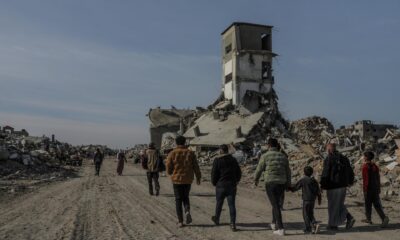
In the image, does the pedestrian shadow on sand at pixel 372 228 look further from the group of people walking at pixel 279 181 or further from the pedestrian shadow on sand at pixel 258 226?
the pedestrian shadow on sand at pixel 258 226

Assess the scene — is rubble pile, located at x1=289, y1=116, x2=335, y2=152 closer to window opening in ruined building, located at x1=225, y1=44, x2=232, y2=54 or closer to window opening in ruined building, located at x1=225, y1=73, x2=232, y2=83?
window opening in ruined building, located at x1=225, y1=73, x2=232, y2=83

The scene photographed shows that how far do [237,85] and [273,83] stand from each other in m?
4.68

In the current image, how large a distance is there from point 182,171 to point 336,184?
3187mm

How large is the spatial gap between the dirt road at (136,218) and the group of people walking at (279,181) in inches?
12.5

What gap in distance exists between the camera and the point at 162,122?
6506cm

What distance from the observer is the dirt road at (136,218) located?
28.3 ft

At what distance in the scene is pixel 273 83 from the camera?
55.7m

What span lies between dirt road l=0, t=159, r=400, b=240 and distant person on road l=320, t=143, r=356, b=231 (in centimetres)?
33

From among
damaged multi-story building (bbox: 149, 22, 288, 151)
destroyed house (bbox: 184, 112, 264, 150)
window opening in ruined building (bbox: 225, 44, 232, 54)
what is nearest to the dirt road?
destroyed house (bbox: 184, 112, 264, 150)

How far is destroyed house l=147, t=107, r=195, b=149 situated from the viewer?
2530 inches

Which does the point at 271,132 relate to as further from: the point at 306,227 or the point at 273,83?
the point at 306,227

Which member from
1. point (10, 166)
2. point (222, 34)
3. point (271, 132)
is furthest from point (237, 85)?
point (10, 166)

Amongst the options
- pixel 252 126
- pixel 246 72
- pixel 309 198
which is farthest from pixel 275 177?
pixel 246 72

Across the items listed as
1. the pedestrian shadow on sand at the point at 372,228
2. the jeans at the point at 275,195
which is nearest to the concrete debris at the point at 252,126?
the pedestrian shadow on sand at the point at 372,228
